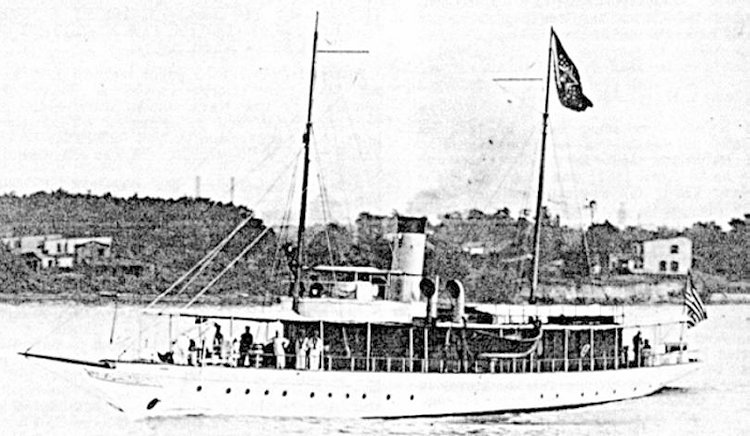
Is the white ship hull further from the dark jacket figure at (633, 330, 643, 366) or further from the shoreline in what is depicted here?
the shoreline

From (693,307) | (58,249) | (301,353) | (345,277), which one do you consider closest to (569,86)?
(693,307)

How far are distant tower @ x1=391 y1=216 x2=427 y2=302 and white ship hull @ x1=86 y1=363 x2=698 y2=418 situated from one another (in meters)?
1.21

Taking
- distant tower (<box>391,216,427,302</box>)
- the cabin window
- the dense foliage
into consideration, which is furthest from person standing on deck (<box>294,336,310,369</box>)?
the dense foliage

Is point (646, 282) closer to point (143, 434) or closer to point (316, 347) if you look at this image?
point (316, 347)

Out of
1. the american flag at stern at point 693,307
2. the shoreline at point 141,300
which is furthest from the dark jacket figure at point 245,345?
the shoreline at point 141,300

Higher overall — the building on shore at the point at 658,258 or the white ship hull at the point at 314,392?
the building on shore at the point at 658,258

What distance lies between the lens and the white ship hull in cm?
1182

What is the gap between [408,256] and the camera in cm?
1366

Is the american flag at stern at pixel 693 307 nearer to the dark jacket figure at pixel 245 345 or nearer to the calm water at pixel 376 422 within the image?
the calm water at pixel 376 422

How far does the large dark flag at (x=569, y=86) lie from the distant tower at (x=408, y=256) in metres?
2.42

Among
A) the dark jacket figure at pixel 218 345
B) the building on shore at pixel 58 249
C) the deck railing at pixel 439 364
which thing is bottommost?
the deck railing at pixel 439 364

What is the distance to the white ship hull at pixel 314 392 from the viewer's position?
11820 millimetres

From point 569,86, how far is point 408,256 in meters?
3.03

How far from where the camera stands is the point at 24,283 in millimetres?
29500
